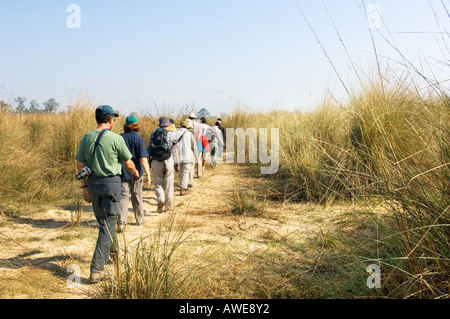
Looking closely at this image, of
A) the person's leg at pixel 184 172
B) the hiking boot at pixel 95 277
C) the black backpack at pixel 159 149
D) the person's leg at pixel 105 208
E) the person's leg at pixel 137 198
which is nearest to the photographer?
the hiking boot at pixel 95 277

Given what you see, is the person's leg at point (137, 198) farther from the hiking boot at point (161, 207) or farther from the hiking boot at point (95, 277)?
the hiking boot at point (95, 277)

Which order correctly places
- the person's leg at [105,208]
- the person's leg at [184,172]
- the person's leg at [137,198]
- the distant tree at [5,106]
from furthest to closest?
the distant tree at [5,106] < the person's leg at [184,172] < the person's leg at [137,198] < the person's leg at [105,208]

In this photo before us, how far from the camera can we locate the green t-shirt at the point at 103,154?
3273mm

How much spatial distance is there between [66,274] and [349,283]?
2.69m

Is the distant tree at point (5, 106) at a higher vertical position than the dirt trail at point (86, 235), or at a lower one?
higher

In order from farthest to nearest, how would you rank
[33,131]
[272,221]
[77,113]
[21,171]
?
1. [33,131]
2. [77,113]
3. [21,171]
4. [272,221]

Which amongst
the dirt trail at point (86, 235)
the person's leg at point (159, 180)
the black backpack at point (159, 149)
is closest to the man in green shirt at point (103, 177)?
the dirt trail at point (86, 235)

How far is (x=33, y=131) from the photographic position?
12000 millimetres

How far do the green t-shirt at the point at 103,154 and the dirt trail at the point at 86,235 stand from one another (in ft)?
2.61

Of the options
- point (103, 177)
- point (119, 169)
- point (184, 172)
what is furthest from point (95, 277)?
point (184, 172)

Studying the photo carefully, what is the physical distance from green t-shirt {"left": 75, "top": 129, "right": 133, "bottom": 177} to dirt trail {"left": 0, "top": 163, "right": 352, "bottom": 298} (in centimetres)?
79
